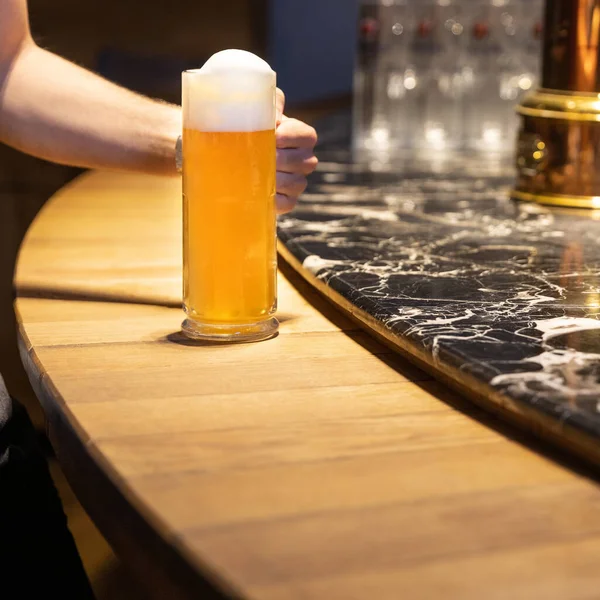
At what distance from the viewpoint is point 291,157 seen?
1.08m

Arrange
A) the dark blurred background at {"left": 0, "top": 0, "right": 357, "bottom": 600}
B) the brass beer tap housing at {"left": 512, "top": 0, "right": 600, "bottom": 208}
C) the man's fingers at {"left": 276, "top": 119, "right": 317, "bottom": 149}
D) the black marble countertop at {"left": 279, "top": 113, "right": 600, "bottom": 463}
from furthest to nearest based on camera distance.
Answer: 1. the dark blurred background at {"left": 0, "top": 0, "right": 357, "bottom": 600}
2. the brass beer tap housing at {"left": 512, "top": 0, "right": 600, "bottom": 208}
3. the man's fingers at {"left": 276, "top": 119, "right": 317, "bottom": 149}
4. the black marble countertop at {"left": 279, "top": 113, "right": 600, "bottom": 463}

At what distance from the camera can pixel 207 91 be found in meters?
0.88

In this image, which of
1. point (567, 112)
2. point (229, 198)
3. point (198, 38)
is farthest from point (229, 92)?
point (198, 38)

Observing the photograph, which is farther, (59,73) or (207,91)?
(59,73)

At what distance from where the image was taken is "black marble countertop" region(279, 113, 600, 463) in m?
0.71

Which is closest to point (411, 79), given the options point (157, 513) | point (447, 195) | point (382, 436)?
point (447, 195)

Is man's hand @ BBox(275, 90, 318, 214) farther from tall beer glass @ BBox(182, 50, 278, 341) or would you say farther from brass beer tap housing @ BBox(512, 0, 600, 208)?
brass beer tap housing @ BBox(512, 0, 600, 208)

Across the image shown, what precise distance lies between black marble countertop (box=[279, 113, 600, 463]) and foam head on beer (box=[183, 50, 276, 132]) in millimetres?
210

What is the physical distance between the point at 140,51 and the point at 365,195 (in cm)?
203

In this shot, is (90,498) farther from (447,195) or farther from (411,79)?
(411,79)

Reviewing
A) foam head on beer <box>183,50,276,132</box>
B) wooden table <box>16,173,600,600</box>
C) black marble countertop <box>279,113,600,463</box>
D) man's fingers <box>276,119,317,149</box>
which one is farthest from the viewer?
man's fingers <box>276,119,317,149</box>

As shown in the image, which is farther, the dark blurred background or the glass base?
the dark blurred background

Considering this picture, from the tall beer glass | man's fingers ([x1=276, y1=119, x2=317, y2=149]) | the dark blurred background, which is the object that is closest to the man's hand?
man's fingers ([x1=276, y1=119, x2=317, y2=149])

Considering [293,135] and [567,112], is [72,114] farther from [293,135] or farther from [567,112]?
[567,112]
